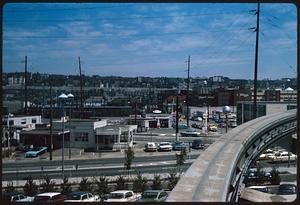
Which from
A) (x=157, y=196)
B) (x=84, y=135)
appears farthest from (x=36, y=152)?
(x=157, y=196)

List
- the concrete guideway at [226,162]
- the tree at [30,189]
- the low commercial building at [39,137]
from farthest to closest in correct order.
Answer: the low commercial building at [39,137], the tree at [30,189], the concrete guideway at [226,162]

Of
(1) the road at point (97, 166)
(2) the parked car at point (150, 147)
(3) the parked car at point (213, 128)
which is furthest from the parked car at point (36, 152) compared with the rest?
(3) the parked car at point (213, 128)

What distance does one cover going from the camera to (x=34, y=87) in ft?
8.99

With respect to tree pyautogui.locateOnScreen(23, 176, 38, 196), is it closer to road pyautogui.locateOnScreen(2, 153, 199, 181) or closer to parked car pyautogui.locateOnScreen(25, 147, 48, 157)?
road pyautogui.locateOnScreen(2, 153, 199, 181)

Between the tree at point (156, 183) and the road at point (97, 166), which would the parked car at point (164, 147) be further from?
the tree at point (156, 183)

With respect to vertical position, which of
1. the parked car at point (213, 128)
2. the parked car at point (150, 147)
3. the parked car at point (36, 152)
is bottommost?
the parked car at point (150, 147)

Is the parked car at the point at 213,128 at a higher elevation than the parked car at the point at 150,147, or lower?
higher

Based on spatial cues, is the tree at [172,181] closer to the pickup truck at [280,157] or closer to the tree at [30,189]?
the tree at [30,189]

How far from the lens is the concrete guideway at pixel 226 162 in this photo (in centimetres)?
191

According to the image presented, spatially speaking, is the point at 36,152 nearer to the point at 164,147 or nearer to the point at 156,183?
the point at 164,147

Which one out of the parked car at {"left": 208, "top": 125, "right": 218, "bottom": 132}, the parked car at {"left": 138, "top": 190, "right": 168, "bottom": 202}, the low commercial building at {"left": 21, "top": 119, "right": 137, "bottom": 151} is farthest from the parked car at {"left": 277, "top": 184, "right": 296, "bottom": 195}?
the parked car at {"left": 208, "top": 125, "right": 218, "bottom": 132}

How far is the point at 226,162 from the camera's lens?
301 cm

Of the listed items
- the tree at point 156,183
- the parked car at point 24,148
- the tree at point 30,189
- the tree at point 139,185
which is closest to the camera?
the tree at point 30,189

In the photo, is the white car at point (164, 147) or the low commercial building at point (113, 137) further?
the white car at point (164, 147)
